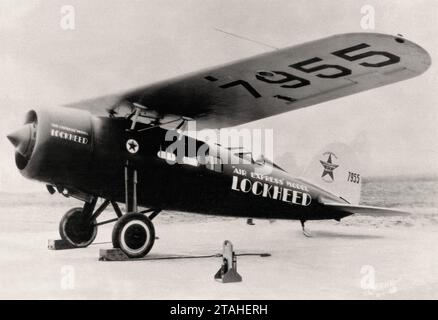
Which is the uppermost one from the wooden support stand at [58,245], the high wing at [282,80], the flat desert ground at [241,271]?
the high wing at [282,80]

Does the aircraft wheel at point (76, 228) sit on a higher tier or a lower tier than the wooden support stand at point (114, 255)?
higher

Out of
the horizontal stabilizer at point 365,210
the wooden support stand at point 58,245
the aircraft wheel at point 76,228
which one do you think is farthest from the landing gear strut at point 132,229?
the horizontal stabilizer at point 365,210

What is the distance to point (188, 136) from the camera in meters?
7.11

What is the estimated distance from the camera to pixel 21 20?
6.66 m

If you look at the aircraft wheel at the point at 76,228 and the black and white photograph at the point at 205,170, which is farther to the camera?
the aircraft wheel at the point at 76,228

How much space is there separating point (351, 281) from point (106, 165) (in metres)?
3.44

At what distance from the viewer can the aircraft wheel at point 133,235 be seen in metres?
6.07

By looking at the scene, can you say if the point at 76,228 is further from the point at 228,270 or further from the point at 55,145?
the point at 228,270

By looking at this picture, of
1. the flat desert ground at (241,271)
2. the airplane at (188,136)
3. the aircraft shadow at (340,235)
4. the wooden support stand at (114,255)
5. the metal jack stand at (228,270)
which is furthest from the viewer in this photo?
the aircraft shadow at (340,235)

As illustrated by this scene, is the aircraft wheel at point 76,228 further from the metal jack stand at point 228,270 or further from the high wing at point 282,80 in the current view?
the metal jack stand at point 228,270

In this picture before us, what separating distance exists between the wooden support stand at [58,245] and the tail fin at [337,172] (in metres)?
4.75

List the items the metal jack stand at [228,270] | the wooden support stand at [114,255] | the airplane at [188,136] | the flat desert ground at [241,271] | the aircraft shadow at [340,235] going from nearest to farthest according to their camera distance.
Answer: the flat desert ground at [241,271], the metal jack stand at [228,270], the airplane at [188,136], the wooden support stand at [114,255], the aircraft shadow at [340,235]

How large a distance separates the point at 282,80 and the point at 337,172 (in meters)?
4.22

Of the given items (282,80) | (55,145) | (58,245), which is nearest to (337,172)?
(282,80)
